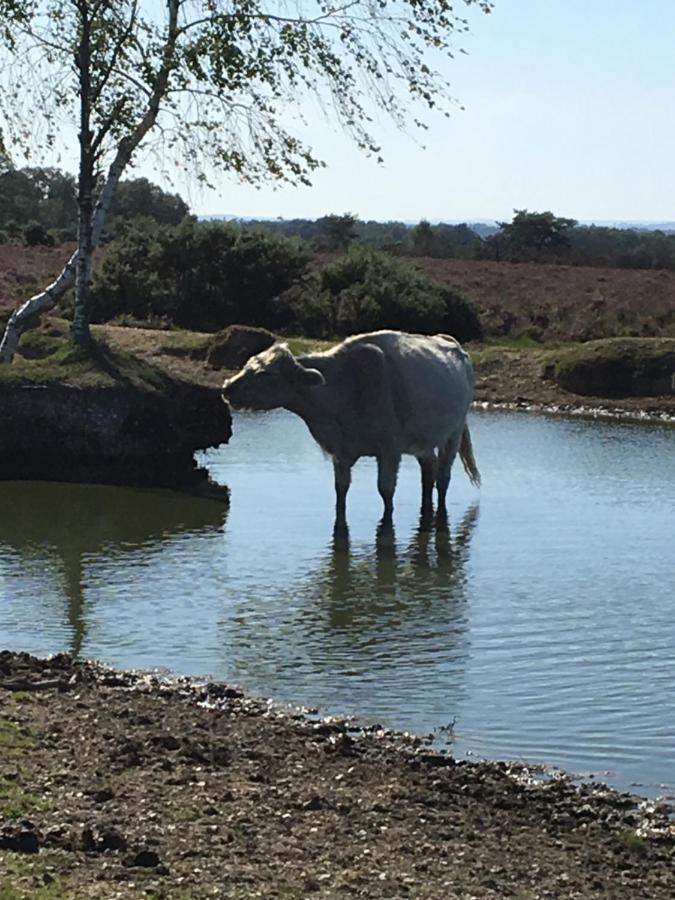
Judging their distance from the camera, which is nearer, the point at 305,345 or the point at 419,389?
the point at 419,389

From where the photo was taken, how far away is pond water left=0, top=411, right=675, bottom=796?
11.1 m

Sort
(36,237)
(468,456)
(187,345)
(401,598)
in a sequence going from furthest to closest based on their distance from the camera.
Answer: (36,237) → (187,345) → (468,456) → (401,598)

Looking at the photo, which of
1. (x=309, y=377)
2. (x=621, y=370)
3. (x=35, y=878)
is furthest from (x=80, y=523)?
(x=621, y=370)

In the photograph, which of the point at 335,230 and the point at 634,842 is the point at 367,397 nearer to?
the point at 634,842

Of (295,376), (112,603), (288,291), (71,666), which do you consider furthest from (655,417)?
(71,666)

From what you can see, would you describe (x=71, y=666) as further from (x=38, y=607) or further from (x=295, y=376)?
(x=295, y=376)

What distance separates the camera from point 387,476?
1825cm

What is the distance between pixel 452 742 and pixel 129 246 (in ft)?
105

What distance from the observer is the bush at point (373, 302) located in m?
37.7

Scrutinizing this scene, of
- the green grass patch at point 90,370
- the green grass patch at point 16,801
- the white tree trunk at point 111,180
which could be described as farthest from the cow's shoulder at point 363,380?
the green grass patch at point 16,801

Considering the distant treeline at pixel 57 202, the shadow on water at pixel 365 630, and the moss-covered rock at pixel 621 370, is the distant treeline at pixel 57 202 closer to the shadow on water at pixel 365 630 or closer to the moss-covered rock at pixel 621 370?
the moss-covered rock at pixel 621 370

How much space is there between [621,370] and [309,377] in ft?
54.1

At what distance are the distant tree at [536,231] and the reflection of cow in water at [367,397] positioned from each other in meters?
63.5

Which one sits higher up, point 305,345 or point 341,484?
point 305,345
